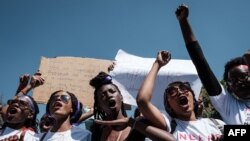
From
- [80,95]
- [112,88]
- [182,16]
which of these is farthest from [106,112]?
[80,95]

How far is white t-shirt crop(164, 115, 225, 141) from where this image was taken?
3219mm

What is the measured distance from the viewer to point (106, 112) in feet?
11.3

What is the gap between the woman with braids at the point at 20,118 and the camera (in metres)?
4.10

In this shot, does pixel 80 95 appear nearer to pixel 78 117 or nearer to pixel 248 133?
pixel 78 117

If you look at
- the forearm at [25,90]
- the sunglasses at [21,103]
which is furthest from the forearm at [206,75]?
the forearm at [25,90]

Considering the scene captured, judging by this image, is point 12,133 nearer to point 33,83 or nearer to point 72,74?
point 33,83

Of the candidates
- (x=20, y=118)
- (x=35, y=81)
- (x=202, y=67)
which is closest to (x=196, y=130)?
(x=202, y=67)

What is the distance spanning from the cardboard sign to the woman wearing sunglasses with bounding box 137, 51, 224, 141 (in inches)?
70.5

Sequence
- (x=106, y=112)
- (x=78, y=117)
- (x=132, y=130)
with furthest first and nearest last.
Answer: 1. (x=78, y=117)
2. (x=106, y=112)
3. (x=132, y=130)

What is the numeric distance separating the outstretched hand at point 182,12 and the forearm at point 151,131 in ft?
4.08

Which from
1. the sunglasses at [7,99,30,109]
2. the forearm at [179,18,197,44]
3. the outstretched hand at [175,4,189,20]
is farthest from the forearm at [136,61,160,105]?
the sunglasses at [7,99,30,109]

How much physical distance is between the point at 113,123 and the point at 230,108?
125 centimetres

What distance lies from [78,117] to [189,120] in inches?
51.3

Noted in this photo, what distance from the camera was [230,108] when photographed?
3.45m
